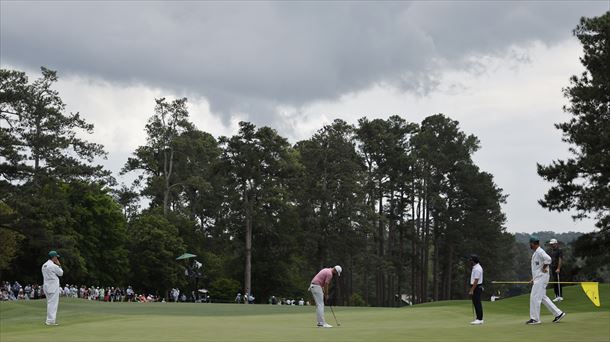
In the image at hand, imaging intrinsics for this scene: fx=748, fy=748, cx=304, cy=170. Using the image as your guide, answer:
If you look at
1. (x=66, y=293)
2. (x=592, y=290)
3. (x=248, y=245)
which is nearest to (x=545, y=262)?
(x=592, y=290)

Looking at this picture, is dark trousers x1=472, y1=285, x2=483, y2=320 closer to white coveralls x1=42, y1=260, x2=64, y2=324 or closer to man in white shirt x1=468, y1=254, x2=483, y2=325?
man in white shirt x1=468, y1=254, x2=483, y2=325

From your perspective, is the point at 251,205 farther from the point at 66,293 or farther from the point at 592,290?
the point at 592,290

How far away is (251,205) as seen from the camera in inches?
3223

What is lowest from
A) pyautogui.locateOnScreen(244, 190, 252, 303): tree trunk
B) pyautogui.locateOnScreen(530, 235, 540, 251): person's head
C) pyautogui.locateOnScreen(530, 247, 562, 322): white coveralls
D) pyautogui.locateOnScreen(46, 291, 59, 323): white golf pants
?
pyautogui.locateOnScreen(46, 291, 59, 323): white golf pants

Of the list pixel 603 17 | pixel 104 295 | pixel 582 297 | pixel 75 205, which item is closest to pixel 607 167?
pixel 603 17

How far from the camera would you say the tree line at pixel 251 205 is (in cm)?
6594

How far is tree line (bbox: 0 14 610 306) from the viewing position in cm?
6594

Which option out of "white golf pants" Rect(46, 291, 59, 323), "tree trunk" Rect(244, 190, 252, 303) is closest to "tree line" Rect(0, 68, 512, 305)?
"tree trunk" Rect(244, 190, 252, 303)

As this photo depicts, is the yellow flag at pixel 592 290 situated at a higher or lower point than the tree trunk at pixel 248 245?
lower

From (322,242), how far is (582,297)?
54.0 meters

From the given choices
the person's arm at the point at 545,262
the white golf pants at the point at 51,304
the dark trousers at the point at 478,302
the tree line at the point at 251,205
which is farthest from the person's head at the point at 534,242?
the tree line at the point at 251,205

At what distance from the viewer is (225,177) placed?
3319 inches

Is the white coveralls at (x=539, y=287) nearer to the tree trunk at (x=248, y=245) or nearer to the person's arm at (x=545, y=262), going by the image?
the person's arm at (x=545, y=262)

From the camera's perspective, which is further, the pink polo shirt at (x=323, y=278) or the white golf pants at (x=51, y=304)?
the white golf pants at (x=51, y=304)
